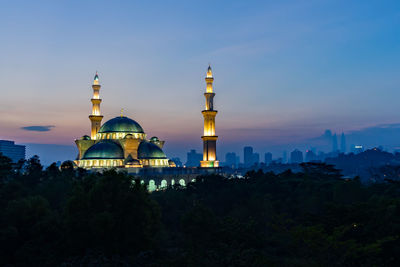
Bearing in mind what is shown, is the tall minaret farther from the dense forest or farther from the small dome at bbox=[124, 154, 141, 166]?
the dense forest

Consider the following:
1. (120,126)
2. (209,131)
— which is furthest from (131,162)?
(209,131)

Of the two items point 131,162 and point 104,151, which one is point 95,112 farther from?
point 131,162

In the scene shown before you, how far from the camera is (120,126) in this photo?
292ft

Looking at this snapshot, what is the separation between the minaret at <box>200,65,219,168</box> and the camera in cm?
8200

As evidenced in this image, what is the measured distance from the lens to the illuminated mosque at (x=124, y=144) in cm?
8144

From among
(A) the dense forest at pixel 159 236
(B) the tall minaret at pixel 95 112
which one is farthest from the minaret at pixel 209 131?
(A) the dense forest at pixel 159 236

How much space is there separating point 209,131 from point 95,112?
2508cm

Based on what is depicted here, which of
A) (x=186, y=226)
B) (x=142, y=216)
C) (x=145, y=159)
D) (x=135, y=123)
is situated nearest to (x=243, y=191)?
(x=186, y=226)

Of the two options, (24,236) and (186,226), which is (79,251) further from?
(186,226)

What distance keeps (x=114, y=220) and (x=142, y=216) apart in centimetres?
165

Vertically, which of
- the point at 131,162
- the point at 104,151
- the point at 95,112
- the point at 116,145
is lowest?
the point at 131,162

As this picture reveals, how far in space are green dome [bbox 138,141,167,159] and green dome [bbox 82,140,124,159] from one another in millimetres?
3622

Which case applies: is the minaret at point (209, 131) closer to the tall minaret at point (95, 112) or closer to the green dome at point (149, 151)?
the green dome at point (149, 151)

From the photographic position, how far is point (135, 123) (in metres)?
91.9
